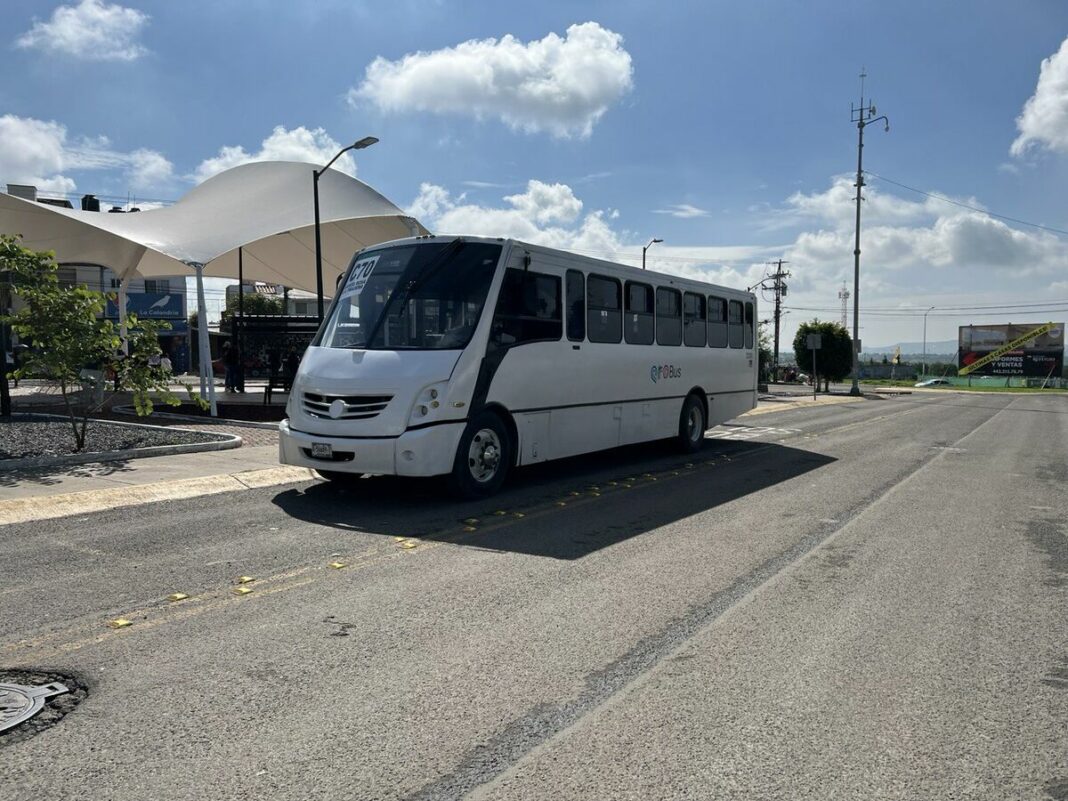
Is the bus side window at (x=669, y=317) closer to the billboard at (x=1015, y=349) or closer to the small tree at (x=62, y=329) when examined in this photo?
the small tree at (x=62, y=329)

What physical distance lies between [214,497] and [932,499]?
8.24 metres

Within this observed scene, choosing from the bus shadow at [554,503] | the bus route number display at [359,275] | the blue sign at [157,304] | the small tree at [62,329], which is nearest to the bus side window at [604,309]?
the bus shadow at [554,503]

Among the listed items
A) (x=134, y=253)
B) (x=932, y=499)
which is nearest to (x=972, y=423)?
(x=932, y=499)

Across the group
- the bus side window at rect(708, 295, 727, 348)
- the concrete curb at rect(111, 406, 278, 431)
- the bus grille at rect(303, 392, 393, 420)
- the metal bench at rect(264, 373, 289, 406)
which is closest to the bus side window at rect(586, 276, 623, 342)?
the bus side window at rect(708, 295, 727, 348)

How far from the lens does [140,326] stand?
12.5 metres

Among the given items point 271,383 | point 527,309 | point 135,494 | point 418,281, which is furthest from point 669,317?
point 271,383

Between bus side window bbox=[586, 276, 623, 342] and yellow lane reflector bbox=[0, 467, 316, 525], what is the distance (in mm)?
4182

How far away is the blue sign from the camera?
2185 inches

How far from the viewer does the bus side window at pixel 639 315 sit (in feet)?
39.0

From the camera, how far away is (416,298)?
350 inches

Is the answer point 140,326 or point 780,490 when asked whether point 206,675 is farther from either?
point 140,326

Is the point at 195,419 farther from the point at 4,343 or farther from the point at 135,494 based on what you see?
the point at 135,494

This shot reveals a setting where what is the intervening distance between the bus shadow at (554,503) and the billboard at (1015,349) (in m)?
96.0

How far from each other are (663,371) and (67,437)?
9539mm
